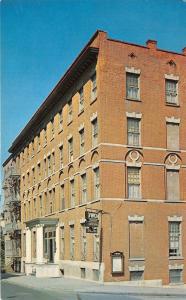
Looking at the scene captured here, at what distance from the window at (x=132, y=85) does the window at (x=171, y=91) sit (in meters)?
2.11

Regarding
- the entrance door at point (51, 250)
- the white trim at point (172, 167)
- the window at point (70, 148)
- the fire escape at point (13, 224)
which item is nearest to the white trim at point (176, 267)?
the white trim at point (172, 167)

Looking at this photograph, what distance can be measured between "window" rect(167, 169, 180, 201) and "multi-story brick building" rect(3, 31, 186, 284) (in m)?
0.06

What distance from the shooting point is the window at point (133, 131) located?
29.7m

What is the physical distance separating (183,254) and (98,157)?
756 cm

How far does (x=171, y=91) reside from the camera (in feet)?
103

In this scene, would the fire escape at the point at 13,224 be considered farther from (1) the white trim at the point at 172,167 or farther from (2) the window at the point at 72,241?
(1) the white trim at the point at 172,167

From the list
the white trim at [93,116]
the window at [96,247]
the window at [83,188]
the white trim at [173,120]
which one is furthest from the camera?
the window at [83,188]

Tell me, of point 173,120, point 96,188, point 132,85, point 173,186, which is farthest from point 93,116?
point 173,186

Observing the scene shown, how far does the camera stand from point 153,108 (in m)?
30.4

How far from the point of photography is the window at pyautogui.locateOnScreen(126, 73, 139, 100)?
30047mm

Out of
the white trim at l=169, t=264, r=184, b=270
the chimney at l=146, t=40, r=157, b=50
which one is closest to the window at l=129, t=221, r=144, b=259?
the white trim at l=169, t=264, r=184, b=270

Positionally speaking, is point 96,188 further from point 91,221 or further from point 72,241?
point 72,241

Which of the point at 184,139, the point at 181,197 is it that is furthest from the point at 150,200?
the point at 184,139

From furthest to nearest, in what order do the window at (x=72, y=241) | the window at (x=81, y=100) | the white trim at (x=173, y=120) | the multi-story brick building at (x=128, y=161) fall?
1. the window at (x=72, y=241)
2. the window at (x=81, y=100)
3. the white trim at (x=173, y=120)
4. the multi-story brick building at (x=128, y=161)
